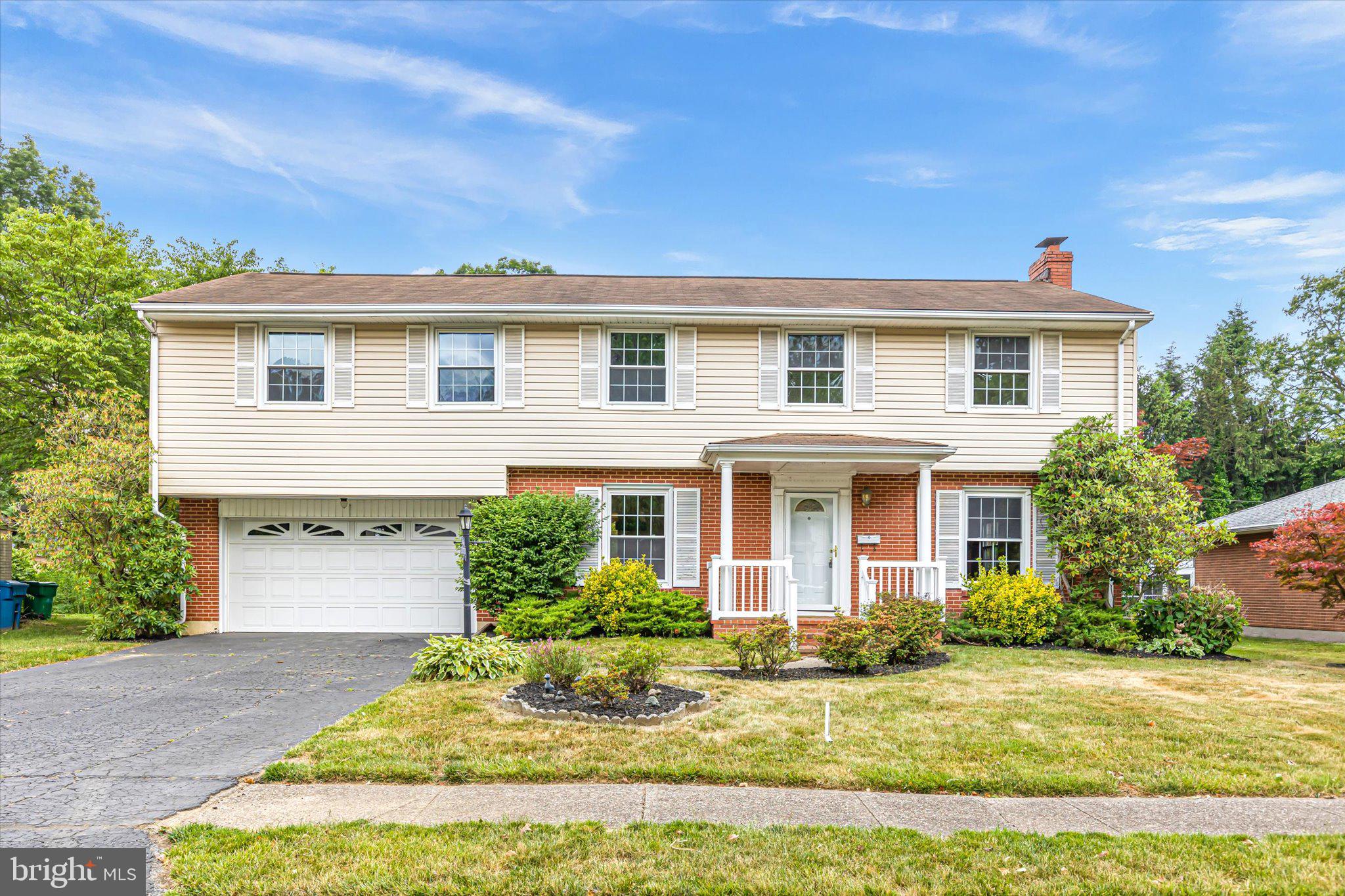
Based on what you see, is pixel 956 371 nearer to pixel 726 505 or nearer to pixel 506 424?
pixel 726 505

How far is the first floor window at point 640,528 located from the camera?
13016 mm

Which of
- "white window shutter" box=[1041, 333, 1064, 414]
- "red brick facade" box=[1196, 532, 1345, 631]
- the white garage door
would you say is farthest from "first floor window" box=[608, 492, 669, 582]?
"red brick facade" box=[1196, 532, 1345, 631]

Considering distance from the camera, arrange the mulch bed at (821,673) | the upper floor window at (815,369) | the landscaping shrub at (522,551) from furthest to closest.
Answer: the upper floor window at (815,369)
the landscaping shrub at (522,551)
the mulch bed at (821,673)

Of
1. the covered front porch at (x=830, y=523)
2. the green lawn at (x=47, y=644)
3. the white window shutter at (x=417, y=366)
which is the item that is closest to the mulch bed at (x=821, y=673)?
the covered front porch at (x=830, y=523)

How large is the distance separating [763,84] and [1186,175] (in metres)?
11.4

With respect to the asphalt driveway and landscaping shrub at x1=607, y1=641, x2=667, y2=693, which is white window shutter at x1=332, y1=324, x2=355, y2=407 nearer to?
the asphalt driveway

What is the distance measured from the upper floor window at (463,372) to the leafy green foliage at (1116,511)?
9250mm

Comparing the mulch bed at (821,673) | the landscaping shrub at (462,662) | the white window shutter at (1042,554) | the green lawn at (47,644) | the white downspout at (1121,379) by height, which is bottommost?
the green lawn at (47,644)

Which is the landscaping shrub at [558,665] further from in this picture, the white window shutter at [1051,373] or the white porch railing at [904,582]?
the white window shutter at [1051,373]

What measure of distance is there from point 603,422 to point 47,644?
1012cm

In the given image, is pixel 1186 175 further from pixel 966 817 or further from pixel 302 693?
pixel 302 693

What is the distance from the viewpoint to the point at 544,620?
1130cm

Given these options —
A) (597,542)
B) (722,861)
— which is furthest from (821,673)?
(722,861)

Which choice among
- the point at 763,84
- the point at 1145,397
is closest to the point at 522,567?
the point at 763,84
